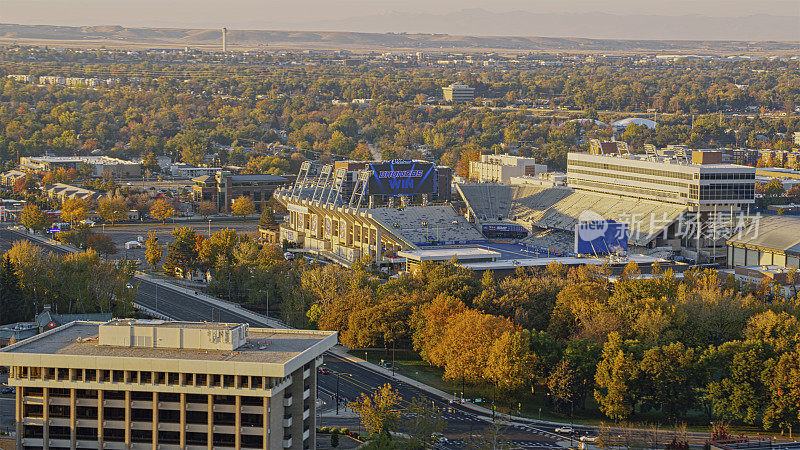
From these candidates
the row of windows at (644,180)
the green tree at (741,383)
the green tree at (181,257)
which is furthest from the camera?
the row of windows at (644,180)

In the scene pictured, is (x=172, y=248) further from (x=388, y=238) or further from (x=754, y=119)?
(x=754, y=119)

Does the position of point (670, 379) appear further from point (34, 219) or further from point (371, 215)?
point (34, 219)

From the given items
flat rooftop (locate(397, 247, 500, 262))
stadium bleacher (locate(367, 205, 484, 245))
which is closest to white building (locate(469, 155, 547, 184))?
stadium bleacher (locate(367, 205, 484, 245))

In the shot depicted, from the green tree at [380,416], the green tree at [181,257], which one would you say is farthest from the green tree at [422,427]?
the green tree at [181,257]

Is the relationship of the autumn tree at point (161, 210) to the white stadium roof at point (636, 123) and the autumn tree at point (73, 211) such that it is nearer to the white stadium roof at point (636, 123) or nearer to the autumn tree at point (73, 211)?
the autumn tree at point (73, 211)

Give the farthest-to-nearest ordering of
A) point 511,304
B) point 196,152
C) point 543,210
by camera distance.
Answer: point 196,152
point 543,210
point 511,304

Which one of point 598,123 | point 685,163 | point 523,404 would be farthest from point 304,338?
point 598,123
